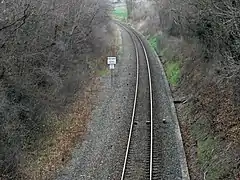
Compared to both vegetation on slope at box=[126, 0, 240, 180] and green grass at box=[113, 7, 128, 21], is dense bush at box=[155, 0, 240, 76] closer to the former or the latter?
vegetation on slope at box=[126, 0, 240, 180]

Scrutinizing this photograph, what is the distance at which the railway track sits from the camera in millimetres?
17312

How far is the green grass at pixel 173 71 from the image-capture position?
3266 cm

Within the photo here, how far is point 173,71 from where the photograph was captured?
115ft

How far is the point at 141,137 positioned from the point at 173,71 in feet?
49.2

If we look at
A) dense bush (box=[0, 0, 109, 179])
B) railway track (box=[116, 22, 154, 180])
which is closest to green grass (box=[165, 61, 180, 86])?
railway track (box=[116, 22, 154, 180])

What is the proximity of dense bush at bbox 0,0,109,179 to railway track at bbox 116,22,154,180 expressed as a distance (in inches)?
171

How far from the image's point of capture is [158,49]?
48625mm

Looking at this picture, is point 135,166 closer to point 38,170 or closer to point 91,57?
point 38,170

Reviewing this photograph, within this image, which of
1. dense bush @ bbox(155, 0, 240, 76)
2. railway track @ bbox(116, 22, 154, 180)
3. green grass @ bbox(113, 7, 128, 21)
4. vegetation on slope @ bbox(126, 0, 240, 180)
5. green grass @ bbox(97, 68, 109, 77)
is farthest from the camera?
green grass @ bbox(113, 7, 128, 21)

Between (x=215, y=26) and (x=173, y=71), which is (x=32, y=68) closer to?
(x=215, y=26)

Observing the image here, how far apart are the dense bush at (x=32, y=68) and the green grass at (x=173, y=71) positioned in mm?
6801

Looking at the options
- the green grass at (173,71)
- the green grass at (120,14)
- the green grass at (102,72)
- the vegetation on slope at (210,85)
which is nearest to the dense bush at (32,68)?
the green grass at (102,72)

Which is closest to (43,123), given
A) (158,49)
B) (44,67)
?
(44,67)

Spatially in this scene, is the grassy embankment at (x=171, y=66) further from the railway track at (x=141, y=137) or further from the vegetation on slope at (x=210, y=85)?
the railway track at (x=141, y=137)
